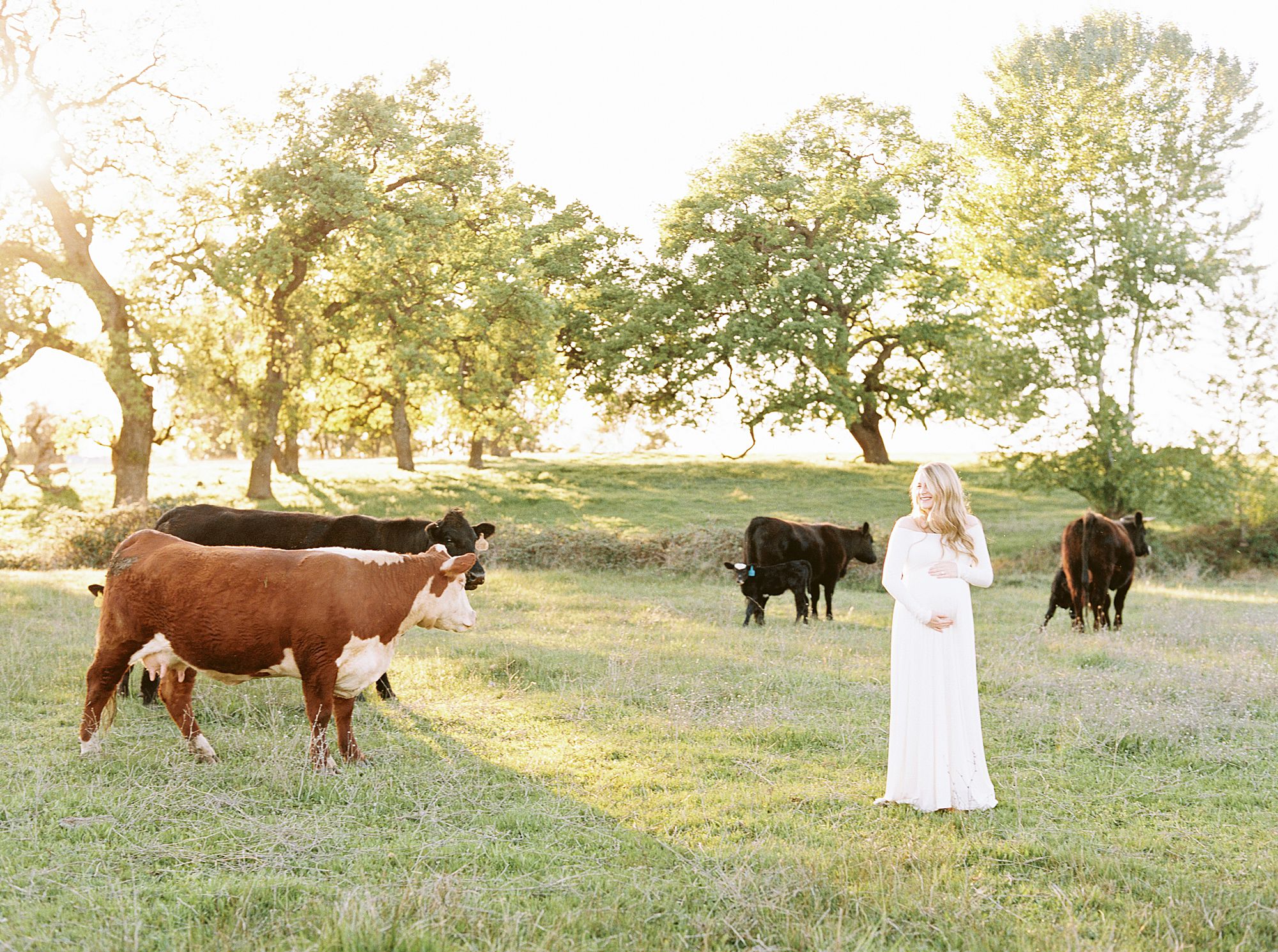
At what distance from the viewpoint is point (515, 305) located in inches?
1334

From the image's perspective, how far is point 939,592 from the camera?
22.0ft

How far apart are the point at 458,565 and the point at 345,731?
1.45 metres

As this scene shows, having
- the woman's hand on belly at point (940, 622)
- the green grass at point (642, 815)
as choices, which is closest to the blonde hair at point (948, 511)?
the woman's hand on belly at point (940, 622)

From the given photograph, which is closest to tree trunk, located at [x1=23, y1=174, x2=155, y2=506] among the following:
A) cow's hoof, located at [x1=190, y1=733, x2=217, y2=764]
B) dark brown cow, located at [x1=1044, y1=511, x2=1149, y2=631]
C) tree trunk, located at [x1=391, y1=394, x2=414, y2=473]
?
tree trunk, located at [x1=391, y1=394, x2=414, y2=473]

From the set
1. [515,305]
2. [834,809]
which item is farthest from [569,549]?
[834,809]

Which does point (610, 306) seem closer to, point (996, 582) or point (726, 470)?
point (726, 470)

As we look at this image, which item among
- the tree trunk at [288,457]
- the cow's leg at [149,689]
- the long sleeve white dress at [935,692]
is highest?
the tree trunk at [288,457]

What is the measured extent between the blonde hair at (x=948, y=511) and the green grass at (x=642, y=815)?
1691 millimetres

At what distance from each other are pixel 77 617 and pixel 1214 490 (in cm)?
2771

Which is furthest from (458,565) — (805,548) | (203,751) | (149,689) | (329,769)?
(805,548)

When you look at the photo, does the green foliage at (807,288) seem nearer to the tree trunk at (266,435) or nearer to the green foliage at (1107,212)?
the green foliage at (1107,212)

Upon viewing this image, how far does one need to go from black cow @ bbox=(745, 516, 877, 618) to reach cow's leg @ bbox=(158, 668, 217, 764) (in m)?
9.54

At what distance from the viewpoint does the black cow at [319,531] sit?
10961 mm

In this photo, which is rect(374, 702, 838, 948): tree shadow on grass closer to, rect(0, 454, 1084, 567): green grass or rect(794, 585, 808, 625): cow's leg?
rect(794, 585, 808, 625): cow's leg
